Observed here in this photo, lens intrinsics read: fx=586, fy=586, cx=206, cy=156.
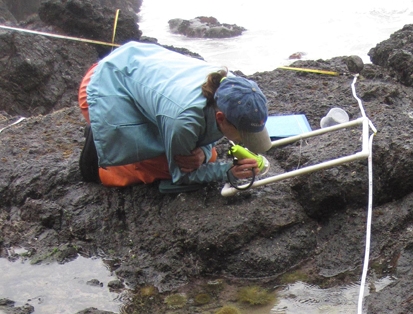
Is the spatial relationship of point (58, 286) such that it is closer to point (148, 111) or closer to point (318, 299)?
point (148, 111)

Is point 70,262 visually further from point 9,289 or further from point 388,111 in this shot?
point 388,111

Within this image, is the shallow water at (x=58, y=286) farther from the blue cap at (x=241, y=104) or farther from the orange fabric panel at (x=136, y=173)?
the blue cap at (x=241, y=104)

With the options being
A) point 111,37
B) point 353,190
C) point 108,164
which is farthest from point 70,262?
point 111,37

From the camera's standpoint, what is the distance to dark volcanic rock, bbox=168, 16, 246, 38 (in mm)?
14171

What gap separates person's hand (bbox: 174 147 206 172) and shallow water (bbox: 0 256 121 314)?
0.73 meters

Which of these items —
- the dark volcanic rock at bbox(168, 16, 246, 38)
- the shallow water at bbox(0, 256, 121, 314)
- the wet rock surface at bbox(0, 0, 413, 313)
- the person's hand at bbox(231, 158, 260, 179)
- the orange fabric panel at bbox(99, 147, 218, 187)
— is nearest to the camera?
the shallow water at bbox(0, 256, 121, 314)

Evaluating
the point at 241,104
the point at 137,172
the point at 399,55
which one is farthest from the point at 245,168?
the point at 399,55

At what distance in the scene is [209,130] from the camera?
3.21 m

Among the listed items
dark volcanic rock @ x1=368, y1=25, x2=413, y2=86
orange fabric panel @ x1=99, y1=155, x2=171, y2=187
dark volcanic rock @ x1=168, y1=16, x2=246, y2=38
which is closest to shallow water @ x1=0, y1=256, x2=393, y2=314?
orange fabric panel @ x1=99, y1=155, x2=171, y2=187

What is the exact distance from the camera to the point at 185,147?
3195 millimetres

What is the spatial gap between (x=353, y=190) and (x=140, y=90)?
4.49ft

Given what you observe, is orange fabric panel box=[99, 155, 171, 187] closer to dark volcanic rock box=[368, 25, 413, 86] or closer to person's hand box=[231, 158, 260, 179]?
person's hand box=[231, 158, 260, 179]

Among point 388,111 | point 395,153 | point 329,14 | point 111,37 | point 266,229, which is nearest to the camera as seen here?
point 266,229

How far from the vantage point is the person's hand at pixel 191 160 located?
131 inches
